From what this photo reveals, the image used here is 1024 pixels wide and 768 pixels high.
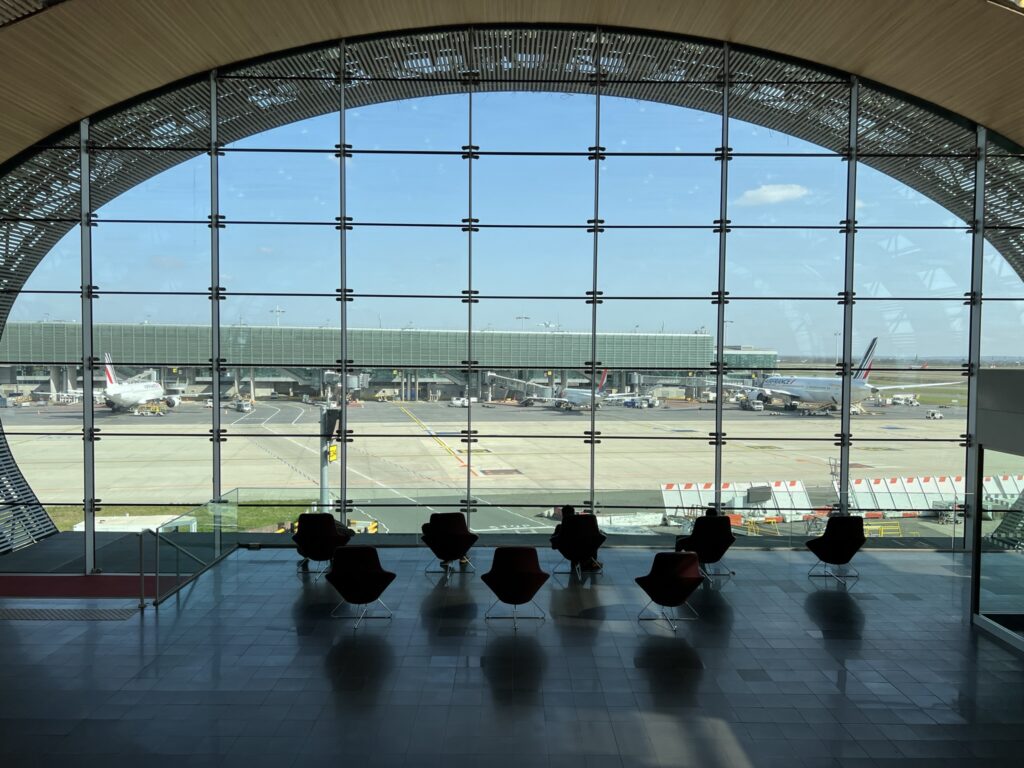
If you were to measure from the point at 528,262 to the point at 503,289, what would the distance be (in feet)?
1.51

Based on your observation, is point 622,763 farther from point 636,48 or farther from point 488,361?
point 636,48

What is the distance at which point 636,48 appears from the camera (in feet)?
34.0

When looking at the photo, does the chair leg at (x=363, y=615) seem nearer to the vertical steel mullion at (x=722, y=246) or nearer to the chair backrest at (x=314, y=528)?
the chair backrest at (x=314, y=528)

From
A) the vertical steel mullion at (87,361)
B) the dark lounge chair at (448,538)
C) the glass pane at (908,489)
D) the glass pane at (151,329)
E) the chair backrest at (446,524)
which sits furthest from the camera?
the glass pane at (151,329)

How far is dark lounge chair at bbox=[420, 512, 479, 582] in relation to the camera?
8.37 m

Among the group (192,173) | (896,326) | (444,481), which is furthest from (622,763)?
(192,173)

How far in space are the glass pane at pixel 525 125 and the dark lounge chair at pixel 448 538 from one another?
4.71 metres

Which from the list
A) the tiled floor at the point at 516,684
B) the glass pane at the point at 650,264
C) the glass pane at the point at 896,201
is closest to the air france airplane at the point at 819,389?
the glass pane at the point at 650,264

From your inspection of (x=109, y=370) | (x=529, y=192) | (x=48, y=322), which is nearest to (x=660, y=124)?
(x=529, y=192)

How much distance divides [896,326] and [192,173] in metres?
9.04

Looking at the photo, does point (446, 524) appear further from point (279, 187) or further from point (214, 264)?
point (279, 187)

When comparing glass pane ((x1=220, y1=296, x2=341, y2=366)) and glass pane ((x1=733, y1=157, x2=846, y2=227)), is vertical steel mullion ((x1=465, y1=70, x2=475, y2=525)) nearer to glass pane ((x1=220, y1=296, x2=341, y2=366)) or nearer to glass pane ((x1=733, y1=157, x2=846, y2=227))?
glass pane ((x1=220, y1=296, x2=341, y2=366))

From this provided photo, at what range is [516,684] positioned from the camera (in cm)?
552

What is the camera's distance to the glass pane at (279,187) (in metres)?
10.2
